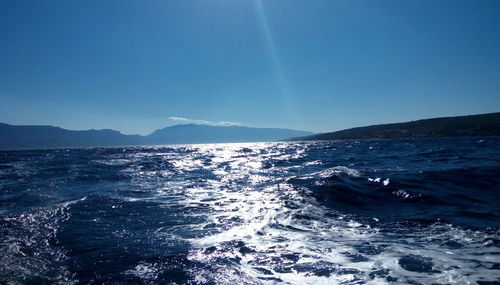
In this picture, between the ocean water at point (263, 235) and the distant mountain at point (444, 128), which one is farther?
the distant mountain at point (444, 128)

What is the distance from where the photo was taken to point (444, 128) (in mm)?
134625

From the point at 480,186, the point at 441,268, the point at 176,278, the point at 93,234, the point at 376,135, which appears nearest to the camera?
the point at 176,278

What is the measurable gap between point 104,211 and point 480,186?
57.1 ft

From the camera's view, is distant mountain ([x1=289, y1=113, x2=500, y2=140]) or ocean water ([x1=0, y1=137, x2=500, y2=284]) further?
distant mountain ([x1=289, y1=113, x2=500, y2=140])

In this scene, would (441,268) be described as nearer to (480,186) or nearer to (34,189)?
(480,186)

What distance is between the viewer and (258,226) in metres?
9.83

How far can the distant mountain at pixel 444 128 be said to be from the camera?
118488mm

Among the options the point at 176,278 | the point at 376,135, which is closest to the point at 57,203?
the point at 176,278

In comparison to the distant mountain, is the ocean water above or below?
below

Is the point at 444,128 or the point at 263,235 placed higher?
the point at 444,128

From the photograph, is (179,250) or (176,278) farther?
(179,250)

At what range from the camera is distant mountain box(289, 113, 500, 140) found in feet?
389

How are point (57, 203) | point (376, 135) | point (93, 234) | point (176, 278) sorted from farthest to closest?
1. point (376, 135)
2. point (57, 203)
3. point (93, 234)
4. point (176, 278)

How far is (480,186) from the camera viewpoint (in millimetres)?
14984
